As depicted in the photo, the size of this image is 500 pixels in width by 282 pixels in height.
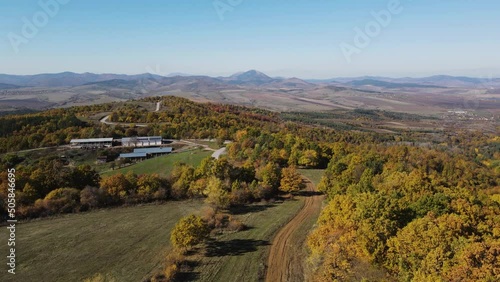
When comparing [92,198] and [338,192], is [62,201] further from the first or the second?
[338,192]

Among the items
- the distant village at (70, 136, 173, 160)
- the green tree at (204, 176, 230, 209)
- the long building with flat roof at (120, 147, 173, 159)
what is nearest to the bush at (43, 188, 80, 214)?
the green tree at (204, 176, 230, 209)

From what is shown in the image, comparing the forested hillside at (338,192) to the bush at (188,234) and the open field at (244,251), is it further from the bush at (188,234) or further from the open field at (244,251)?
the bush at (188,234)

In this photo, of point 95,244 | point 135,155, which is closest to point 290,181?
point 95,244

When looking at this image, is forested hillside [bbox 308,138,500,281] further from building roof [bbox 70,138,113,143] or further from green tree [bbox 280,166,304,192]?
building roof [bbox 70,138,113,143]

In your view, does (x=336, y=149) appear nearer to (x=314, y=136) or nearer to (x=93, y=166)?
(x=314, y=136)

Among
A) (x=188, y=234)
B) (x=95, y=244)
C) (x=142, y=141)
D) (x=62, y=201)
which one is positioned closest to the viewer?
(x=188, y=234)

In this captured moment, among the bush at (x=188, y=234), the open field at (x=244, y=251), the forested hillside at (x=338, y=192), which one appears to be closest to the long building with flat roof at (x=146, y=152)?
the forested hillside at (x=338, y=192)

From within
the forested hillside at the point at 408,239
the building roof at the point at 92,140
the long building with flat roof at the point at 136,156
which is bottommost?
the long building with flat roof at the point at 136,156
